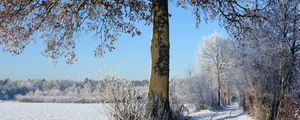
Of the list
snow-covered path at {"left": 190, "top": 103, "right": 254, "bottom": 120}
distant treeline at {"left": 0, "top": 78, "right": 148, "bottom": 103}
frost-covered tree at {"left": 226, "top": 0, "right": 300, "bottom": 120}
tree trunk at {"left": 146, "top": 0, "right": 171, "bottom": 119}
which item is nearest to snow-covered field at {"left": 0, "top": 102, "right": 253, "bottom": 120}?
snow-covered path at {"left": 190, "top": 103, "right": 254, "bottom": 120}

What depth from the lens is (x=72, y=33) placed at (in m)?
16.6

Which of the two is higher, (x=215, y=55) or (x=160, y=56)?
(x=215, y=55)

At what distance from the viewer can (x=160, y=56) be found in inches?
569

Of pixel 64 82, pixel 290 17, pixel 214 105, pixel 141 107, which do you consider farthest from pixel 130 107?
pixel 64 82

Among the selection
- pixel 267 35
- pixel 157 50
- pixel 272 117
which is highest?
pixel 267 35

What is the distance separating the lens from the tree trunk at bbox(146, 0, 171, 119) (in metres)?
14.3

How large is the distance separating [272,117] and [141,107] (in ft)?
37.1

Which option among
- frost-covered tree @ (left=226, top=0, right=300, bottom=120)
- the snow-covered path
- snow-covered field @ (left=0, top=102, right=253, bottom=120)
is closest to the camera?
frost-covered tree @ (left=226, top=0, right=300, bottom=120)

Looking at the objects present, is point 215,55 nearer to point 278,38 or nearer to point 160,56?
point 278,38

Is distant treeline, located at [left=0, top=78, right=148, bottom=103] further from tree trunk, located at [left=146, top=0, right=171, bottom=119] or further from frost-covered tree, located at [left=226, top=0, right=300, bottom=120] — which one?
tree trunk, located at [left=146, top=0, right=171, bottom=119]

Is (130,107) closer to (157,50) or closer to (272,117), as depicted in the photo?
(157,50)

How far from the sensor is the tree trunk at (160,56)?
14.3 metres

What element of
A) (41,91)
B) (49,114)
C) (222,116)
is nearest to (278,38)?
(222,116)

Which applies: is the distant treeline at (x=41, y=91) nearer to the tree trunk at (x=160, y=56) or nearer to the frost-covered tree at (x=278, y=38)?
the frost-covered tree at (x=278, y=38)
